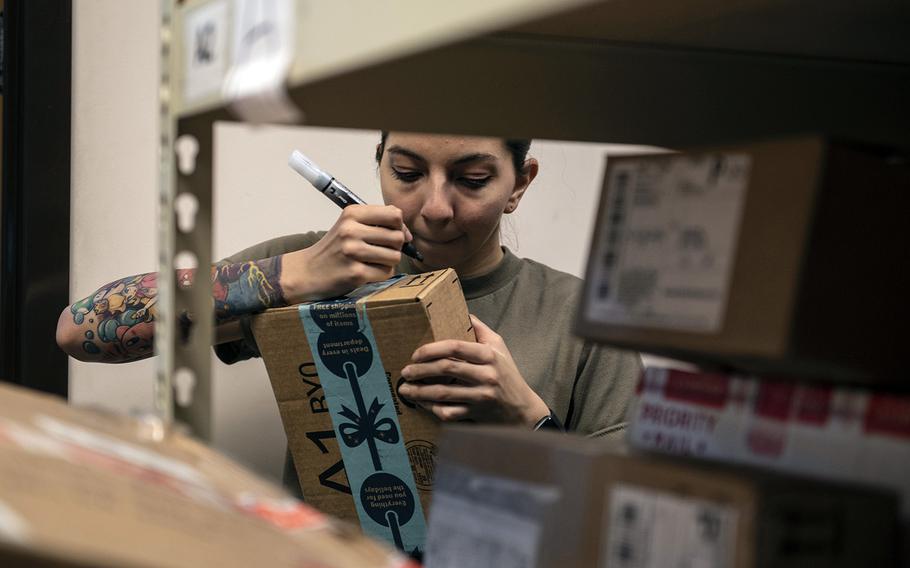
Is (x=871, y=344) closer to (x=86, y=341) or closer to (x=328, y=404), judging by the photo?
(x=328, y=404)

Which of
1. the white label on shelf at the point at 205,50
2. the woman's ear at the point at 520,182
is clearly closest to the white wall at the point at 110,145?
the woman's ear at the point at 520,182

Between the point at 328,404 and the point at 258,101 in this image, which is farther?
the point at 328,404

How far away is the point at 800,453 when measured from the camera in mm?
548

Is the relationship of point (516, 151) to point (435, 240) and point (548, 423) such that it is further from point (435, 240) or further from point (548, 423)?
point (548, 423)

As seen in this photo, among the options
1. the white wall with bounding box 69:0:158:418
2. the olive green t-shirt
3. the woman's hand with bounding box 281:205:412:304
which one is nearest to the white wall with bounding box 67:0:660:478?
the white wall with bounding box 69:0:158:418

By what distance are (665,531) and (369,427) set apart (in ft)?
2.74

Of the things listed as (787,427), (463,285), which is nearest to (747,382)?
(787,427)

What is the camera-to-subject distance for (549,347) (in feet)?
5.71

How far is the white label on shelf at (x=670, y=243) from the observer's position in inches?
22.3

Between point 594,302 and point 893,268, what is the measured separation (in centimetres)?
17

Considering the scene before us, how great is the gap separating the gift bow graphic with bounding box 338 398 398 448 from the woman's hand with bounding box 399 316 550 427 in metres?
0.04

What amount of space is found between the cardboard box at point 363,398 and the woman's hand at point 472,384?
0.06 feet

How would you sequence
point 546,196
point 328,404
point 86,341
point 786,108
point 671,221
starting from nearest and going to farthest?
point 671,221 < point 786,108 < point 328,404 < point 86,341 < point 546,196

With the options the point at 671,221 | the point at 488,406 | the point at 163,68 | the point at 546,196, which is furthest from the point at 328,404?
the point at 546,196
